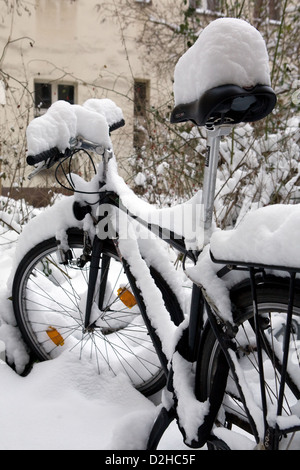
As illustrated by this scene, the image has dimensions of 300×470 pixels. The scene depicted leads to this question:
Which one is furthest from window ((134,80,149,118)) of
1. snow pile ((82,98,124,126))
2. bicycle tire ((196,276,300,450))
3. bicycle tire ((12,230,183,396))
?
bicycle tire ((196,276,300,450))

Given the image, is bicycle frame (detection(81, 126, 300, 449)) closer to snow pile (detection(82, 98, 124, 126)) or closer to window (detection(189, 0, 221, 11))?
snow pile (detection(82, 98, 124, 126))

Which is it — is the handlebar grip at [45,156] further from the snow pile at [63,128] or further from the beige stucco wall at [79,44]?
the beige stucco wall at [79,44]

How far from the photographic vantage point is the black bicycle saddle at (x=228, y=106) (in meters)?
1.03

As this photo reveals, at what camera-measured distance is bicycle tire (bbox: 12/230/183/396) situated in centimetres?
194

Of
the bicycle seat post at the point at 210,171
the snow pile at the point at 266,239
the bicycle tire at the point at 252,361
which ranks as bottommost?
the bicycle tire at the point at 252,361

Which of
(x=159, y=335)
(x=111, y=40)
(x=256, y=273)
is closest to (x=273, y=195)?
(x=159, y=335)

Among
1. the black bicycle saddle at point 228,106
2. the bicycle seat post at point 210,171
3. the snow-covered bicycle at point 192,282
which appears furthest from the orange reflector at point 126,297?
the black bicycle saddle at point 228,106

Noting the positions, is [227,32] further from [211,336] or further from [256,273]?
[211,336]

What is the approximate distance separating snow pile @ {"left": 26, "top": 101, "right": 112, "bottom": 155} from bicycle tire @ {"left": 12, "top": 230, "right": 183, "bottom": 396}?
1.49 ft

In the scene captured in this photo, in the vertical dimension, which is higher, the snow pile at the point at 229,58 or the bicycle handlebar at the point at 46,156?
the snow pile at the point at 229,58

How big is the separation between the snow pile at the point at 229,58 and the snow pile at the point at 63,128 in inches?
21.7

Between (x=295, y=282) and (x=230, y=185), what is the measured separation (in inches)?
81.5

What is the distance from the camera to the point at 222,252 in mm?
1101

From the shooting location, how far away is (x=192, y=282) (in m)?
1.43
